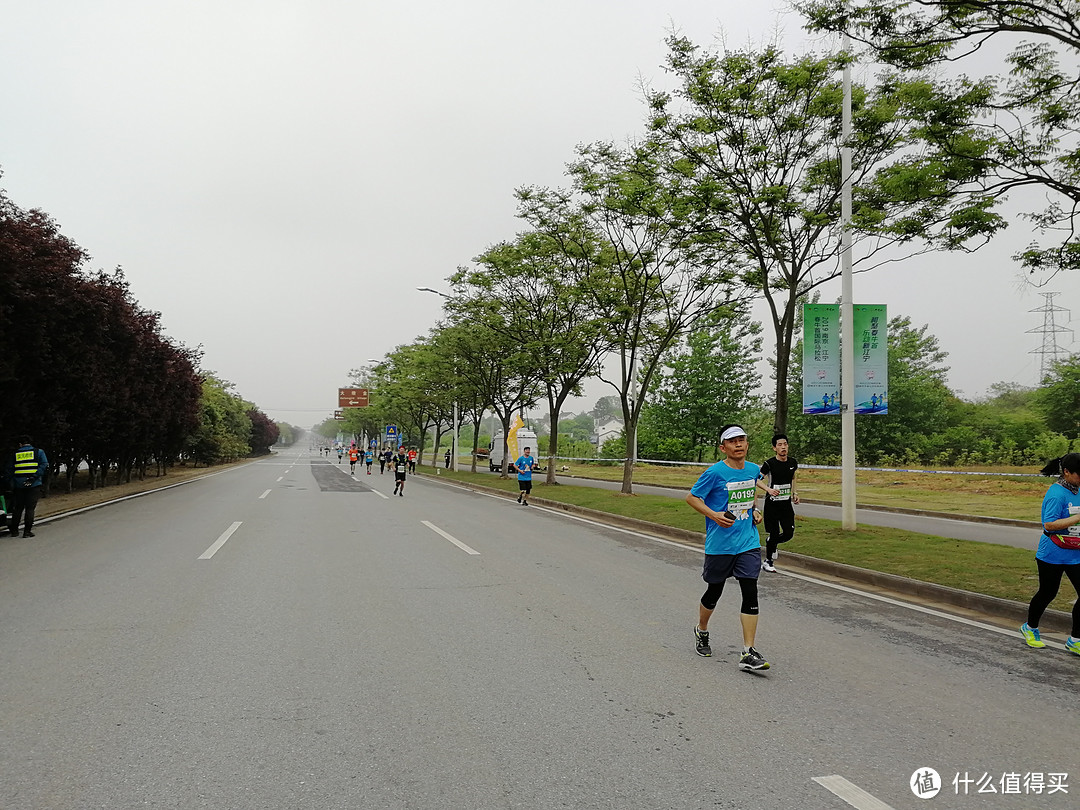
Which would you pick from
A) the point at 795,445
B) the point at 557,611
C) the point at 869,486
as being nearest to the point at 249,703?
the point at 557,611

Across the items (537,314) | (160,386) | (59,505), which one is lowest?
(59,505)

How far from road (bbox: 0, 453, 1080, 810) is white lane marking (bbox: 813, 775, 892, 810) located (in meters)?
0.02

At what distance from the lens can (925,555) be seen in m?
10.1

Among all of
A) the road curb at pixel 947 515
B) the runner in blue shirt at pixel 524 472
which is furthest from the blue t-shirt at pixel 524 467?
the road curb at pixel 947 515

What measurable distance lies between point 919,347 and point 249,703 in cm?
5752

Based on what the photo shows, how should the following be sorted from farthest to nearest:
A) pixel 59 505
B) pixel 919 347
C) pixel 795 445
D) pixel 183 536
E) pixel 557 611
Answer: pixel 919 347 → pixel 795 445 → pixel 59 505 → pixel 183 536 → pixel 557 611

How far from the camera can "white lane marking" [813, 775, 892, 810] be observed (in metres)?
3.20

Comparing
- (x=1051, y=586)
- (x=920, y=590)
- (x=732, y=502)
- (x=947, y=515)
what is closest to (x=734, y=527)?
(x=732, y=502)

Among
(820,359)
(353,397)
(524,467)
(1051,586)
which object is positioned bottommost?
(1051,586)

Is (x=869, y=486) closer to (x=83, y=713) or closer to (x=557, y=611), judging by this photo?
(x=557, y=611)

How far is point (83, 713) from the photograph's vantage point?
13.8 feet

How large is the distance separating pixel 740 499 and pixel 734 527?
8.5 inches

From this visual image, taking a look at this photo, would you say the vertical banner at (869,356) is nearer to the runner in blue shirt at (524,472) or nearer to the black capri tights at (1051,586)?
the black capri tights at (1051,586)

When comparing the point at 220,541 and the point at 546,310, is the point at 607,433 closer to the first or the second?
the point at 546,310
